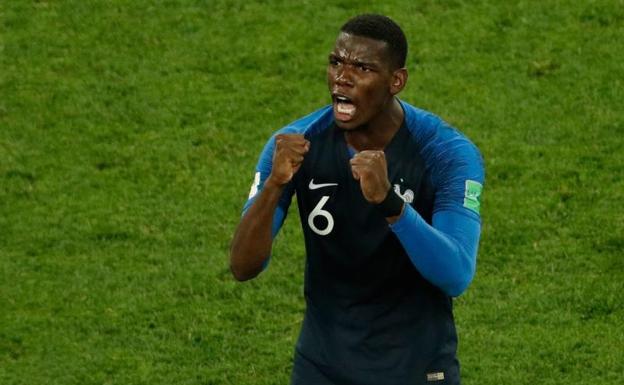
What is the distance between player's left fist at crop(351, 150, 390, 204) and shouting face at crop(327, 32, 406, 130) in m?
0.43

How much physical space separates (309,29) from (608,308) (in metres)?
5.19

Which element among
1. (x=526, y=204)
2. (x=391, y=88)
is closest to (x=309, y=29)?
(x=526, y=204)

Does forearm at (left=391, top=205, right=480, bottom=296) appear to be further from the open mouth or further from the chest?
the open mouth

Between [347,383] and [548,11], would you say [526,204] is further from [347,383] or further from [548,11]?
[347,383]

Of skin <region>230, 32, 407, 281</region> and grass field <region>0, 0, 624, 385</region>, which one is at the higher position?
skin <region>230, 32, 407, 281</region>

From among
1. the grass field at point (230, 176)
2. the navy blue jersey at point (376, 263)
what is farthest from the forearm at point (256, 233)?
the grass field at point (230, 176)

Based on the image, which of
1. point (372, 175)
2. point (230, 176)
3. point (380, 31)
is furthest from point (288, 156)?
point (230, 176)

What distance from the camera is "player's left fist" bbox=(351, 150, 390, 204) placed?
25.3 feet

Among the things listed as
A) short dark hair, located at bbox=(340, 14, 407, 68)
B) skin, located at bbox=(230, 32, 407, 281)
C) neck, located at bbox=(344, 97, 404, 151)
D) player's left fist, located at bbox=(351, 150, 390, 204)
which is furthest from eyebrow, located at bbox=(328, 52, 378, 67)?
player's left fist, located at bbox=(351, 150, 390, 204)

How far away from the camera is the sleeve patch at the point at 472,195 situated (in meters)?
8.23

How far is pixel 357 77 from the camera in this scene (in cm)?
812

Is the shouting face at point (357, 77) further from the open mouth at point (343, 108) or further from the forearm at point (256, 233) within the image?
the forearm at point (256, 233)

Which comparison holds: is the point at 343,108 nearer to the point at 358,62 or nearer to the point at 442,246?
the point at 358,62

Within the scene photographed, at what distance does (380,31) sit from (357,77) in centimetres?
27
